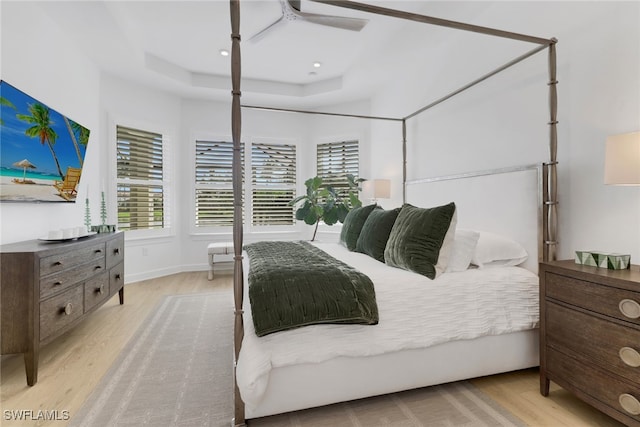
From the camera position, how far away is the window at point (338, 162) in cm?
512

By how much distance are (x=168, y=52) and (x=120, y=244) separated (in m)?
2.37

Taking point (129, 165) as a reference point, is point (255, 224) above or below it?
below

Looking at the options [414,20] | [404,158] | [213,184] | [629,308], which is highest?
[414,20]

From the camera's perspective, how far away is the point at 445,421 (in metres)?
1.56

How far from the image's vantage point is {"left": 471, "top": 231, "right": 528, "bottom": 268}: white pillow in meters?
2.19

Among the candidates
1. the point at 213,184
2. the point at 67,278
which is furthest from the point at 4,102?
the point at 213,184

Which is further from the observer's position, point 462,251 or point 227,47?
point 227,47

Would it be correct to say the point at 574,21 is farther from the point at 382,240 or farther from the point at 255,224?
the point at 255,224

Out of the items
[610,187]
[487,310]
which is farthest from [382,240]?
[610,187]

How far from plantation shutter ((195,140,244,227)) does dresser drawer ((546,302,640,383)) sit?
448 cm

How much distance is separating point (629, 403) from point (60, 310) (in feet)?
10.3

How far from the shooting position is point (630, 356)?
4.33 ft

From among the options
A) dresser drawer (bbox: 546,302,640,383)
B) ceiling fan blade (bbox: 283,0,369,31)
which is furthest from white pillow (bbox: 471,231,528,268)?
ceiling fan blade (bbox: 283,0,369,31)

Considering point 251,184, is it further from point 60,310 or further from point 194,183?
point 60,310
